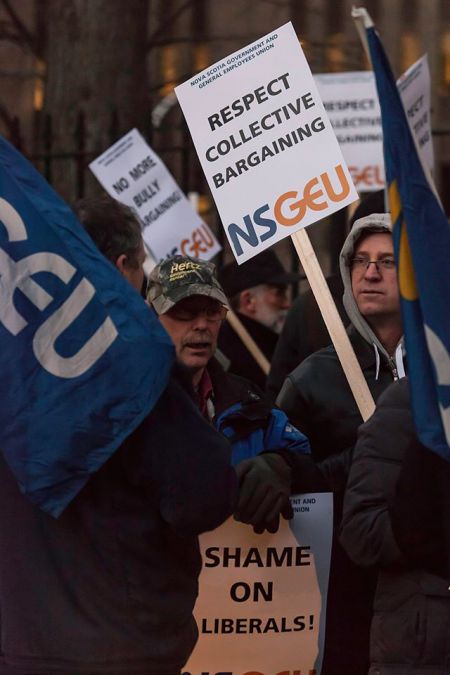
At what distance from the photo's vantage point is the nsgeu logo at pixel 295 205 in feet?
17.8

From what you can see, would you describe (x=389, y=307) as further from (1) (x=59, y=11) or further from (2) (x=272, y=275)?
(1) (x=59, y=11)

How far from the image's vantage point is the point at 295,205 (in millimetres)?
5449

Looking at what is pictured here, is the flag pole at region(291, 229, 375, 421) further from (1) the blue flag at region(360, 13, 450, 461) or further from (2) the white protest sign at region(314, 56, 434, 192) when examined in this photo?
(2) the white protest sign at region(314, 56, 434, 192)

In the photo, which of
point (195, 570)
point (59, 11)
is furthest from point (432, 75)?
point (195, 570)

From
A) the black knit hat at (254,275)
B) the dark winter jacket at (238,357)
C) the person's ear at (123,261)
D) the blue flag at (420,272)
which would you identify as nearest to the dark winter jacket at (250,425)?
the person's ear at (123,261)

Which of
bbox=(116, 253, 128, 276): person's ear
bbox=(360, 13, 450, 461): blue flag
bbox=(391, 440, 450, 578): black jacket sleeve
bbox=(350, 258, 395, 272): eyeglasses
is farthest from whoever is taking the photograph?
bbox=(350, 258, 395, 272): eyeglasses

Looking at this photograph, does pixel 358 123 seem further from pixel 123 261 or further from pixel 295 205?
pixel 123 261

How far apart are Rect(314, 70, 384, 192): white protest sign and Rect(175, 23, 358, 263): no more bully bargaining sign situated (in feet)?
12.4

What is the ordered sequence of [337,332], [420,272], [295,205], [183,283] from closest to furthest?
1. [420,272]
2. [183,283]
3. [337,332]
4. [295,205]

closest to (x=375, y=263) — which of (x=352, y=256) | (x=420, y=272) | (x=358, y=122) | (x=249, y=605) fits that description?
(x=352, y=256)

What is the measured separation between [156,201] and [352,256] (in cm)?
301

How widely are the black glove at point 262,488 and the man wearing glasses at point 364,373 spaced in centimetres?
39

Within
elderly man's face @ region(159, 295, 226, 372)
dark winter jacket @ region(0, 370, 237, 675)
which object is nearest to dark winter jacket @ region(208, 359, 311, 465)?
elderly man's face @ region(159, 295, 226, 372)

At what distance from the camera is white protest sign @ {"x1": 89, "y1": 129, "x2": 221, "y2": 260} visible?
8352mm
